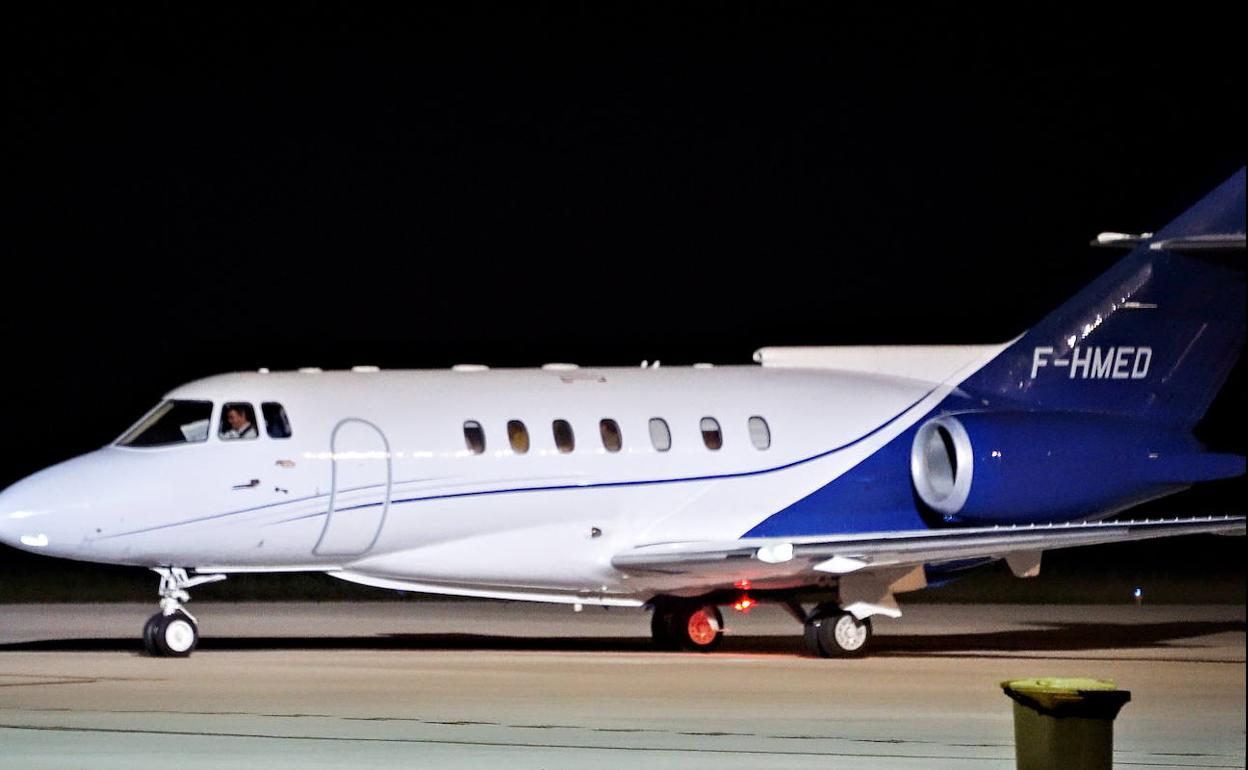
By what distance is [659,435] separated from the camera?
76.5ft

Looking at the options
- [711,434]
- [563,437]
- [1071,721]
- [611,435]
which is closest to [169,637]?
[563,437]

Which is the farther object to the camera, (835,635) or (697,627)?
(697,627)

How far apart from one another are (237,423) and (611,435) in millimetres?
3950

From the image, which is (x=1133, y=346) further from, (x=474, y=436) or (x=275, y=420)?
(x=275, y=420)

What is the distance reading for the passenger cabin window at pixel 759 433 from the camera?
77.9 ft

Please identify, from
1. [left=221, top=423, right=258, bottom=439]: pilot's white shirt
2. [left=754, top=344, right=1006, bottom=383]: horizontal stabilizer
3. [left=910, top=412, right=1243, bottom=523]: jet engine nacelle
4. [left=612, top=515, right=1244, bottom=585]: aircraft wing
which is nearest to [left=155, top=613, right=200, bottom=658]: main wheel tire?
[left=221, top=423, right=258, bottom=439]: pilot's white shirt

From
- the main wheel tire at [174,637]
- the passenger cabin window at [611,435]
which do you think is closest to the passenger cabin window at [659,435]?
the passenger cabin window at [611,435]

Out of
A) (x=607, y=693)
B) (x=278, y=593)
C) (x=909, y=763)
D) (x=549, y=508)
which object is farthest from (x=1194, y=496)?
(x=909, y=763)

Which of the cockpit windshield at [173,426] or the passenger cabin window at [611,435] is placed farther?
the passenger cabin window at [611,435]

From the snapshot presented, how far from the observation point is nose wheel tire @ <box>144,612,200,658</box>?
21.2 metres

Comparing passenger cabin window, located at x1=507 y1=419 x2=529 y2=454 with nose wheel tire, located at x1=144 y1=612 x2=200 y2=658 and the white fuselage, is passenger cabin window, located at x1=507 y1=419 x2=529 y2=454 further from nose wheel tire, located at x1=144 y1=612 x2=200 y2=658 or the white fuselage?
nose wheel tire, located at x1=144 y1=612 x2=200 y2=658

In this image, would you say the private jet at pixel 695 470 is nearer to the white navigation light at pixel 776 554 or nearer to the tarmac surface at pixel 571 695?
the white navigation light at pixel 776 554

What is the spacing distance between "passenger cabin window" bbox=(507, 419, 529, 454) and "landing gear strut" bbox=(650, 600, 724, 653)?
260cm

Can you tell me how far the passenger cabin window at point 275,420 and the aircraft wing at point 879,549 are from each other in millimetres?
3672
